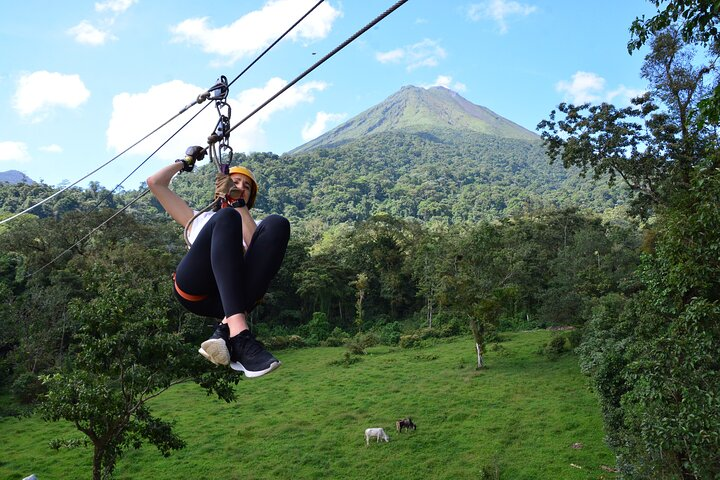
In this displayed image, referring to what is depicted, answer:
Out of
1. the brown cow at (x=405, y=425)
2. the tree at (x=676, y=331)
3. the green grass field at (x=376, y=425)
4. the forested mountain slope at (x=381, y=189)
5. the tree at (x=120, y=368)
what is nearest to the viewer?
the tree at (x=676, y=331)

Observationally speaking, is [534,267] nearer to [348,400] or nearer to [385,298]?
[385,298]

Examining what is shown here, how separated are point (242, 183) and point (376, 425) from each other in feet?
48.6

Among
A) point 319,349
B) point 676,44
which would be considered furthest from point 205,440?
point 676,44

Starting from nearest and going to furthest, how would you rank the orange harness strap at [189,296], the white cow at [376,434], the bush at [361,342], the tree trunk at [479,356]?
the orange harness strap at [189,296], the white cow at [376,434], the tree trunk at [479,356], the bush at [361,342]

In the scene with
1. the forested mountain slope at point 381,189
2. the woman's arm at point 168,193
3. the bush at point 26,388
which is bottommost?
the bush at point 26,388

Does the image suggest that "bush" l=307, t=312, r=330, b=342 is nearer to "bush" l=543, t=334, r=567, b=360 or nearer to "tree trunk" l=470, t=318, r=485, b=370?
"tree trunk" l=470, t=318, r=485, b=370

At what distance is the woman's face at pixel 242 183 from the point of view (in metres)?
3.10

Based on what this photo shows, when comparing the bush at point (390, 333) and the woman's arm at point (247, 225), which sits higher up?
the woman's arm at point (247, 225)

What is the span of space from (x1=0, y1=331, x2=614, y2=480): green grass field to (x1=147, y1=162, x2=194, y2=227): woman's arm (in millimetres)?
11486

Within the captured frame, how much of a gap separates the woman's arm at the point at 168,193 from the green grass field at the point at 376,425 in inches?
452

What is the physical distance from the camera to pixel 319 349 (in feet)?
96.5

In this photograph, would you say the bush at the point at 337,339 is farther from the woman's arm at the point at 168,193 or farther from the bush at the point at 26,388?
the woman's arm at the point at 168,193

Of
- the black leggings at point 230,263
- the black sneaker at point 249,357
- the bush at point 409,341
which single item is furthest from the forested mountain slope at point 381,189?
the black sneaker at point 249,357

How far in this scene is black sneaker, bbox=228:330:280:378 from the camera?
Result: 8.38ft
